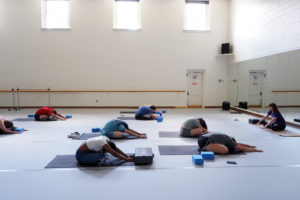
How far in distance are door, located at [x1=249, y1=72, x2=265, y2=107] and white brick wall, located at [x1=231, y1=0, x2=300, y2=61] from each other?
782 millimetres

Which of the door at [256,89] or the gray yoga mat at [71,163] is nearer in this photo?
the gray yoga mat at [71,163]

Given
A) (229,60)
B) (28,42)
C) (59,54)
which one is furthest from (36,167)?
(229,60)

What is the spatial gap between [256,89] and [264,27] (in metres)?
2.53

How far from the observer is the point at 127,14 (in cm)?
1109

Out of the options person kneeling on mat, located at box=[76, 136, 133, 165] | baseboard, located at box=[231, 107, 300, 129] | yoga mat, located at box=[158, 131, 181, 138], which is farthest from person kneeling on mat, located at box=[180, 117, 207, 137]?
baseboard, located at box=[231, 107, 300, 129]

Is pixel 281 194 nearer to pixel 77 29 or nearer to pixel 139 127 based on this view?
pixel 139 127

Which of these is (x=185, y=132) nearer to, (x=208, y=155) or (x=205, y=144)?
(x=205, y=144)

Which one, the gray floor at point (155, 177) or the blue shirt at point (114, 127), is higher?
the blue shirt at point (114, 127)

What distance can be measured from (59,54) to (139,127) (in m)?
6.49

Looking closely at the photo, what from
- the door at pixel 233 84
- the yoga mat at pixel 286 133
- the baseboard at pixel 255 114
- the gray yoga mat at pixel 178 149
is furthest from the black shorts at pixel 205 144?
the door at pixel 233 84

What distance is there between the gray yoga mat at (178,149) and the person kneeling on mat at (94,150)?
103cm

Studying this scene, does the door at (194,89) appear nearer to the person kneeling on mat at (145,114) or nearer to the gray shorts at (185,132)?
the person kneeling on mat at (145,114)

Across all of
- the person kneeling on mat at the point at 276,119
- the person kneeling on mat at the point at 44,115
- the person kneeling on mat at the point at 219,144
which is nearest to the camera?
the person kneeling on mat at the point at 219,144

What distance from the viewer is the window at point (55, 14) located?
1095 cm
